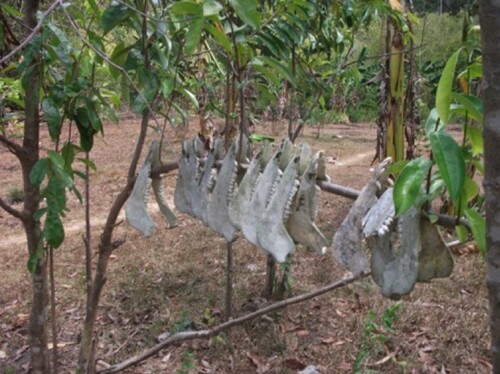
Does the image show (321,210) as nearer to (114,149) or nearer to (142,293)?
(142,293)

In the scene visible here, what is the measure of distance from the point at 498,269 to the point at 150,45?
3.66ft

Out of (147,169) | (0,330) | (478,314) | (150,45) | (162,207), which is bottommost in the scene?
(0,330)

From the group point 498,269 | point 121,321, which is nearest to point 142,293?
point 121,321

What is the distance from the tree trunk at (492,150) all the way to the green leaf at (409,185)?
0.20m

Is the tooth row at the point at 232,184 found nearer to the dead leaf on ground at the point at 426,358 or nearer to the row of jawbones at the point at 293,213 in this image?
the row of jawbones at the point at 293,213

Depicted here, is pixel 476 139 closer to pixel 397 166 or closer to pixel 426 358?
pixel 397 166

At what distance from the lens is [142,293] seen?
310 cm

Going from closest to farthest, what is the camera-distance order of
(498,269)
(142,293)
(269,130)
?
(498,269), (142,293), (269,130)

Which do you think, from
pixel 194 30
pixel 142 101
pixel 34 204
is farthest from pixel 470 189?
pixel 34 204

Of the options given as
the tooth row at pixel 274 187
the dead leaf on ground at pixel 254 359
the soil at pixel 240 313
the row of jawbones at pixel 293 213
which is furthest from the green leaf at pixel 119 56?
the dead leaf on ground at pixel 254 359

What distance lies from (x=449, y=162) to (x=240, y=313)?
86.6 inches

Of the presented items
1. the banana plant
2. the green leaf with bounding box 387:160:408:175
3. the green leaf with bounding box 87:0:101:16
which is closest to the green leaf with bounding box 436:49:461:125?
the banana plant

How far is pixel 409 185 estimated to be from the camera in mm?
819

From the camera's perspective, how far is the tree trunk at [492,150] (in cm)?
55
